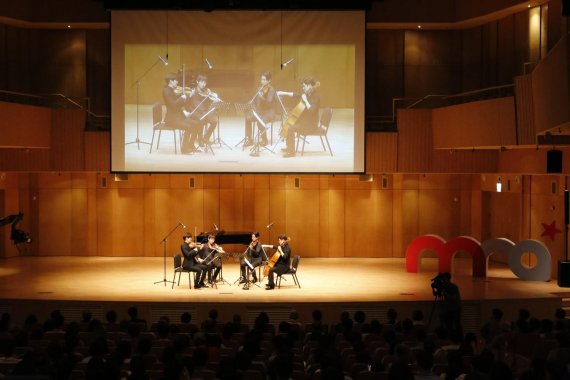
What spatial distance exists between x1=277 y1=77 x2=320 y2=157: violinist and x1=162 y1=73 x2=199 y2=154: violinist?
217cm

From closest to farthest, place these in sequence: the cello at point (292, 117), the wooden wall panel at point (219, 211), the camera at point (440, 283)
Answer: the camera at point (440, 283), the cello at point (292, 117), the wooden wall panel at point (219, 211)

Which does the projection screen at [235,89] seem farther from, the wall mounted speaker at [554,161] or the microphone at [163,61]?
the wall mounted speaker at [554,161]

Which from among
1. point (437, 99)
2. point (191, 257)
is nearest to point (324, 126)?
point (437, 99)

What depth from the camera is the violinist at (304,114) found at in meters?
19.3

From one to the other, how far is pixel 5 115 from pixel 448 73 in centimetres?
1164

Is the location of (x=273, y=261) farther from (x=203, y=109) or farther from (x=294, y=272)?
(x=203, y=109)

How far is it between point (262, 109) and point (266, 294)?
5.16 m

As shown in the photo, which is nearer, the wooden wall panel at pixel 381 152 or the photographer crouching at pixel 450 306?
the photographer crouching at pixel 450 306

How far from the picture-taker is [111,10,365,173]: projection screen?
19.3 meters

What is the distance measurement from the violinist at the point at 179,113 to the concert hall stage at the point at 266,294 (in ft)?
10.1

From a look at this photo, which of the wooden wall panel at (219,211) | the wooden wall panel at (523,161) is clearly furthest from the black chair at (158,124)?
the wooden wall panel at (523,161)

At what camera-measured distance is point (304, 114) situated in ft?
63.6

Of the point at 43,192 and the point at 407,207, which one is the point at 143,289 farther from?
the point at 407,207

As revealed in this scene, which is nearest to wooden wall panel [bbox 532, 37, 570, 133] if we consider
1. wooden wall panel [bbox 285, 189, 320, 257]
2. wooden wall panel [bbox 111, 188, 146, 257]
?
wooden wall panel [bbox 285, 189, 320, 257]
